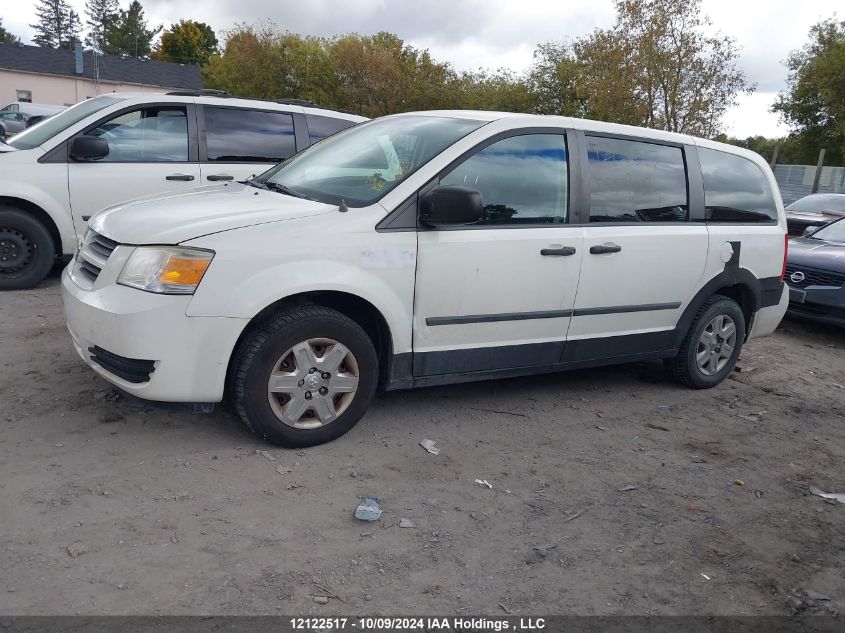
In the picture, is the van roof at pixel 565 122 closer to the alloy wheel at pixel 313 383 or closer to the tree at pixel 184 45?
the alloy wheel at pixel 313 383

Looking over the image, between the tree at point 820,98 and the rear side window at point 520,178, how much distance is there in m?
38.8

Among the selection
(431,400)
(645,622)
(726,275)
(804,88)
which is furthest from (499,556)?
(804,88)

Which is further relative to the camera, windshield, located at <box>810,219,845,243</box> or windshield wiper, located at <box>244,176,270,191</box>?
windshield, located at <box>810,219,845,243</box>

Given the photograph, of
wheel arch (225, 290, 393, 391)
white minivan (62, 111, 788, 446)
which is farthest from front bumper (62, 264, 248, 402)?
wheel arch (225, 290, 393, 391)

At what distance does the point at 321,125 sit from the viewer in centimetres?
849

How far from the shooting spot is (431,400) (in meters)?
5.29

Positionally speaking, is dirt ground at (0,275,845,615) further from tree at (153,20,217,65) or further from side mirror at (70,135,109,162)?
tree at (153,20,217,65)

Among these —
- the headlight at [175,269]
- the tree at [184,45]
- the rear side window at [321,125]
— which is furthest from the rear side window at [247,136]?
the tree at [184,45]

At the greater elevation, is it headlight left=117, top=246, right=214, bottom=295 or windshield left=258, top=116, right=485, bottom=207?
windshield left=258, top=116, right=485, bottom=207

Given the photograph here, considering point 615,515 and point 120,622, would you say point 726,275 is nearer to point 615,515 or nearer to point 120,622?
point 615,515

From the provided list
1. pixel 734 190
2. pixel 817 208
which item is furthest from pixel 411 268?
pixel 817 208

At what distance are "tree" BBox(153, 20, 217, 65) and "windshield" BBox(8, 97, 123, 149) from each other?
85829 mm

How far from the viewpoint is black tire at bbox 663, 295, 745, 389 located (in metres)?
5.81

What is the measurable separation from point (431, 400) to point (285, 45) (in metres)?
43.1
